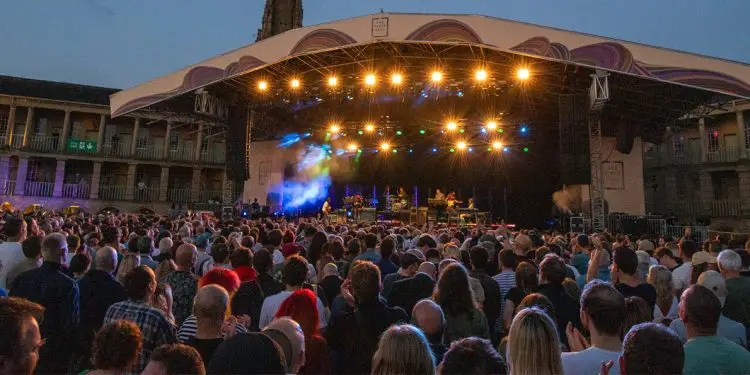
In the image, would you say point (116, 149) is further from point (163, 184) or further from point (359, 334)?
point (359, 334)

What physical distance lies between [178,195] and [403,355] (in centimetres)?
3615

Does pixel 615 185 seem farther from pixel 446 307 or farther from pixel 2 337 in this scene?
pixel 2 337

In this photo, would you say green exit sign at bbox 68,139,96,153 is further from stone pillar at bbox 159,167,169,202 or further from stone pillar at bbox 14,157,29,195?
stone pillar at bbox 159,167,169,202

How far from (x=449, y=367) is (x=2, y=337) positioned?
173 cm

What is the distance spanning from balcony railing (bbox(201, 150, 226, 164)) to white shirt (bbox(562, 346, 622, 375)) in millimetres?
35984

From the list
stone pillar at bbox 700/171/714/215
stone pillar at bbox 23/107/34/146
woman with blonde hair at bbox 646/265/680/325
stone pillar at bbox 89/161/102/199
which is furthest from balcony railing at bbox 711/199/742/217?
stone pillar at bbox 23/107/34/146

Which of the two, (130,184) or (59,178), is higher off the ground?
(59,178)

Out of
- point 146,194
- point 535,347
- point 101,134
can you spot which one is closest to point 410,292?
point 535,347

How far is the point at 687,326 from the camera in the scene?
2615 millimetres

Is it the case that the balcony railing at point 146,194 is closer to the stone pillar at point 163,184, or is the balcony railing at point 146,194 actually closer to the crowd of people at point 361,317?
the stone pillar at point 163,184

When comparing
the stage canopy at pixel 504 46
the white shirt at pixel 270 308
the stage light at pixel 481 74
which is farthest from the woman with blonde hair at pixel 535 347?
the stage light at pixel 481 74

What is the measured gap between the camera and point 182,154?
3538cm

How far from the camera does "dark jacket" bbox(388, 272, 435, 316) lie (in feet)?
13.3

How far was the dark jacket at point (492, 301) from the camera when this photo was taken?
443 cm
